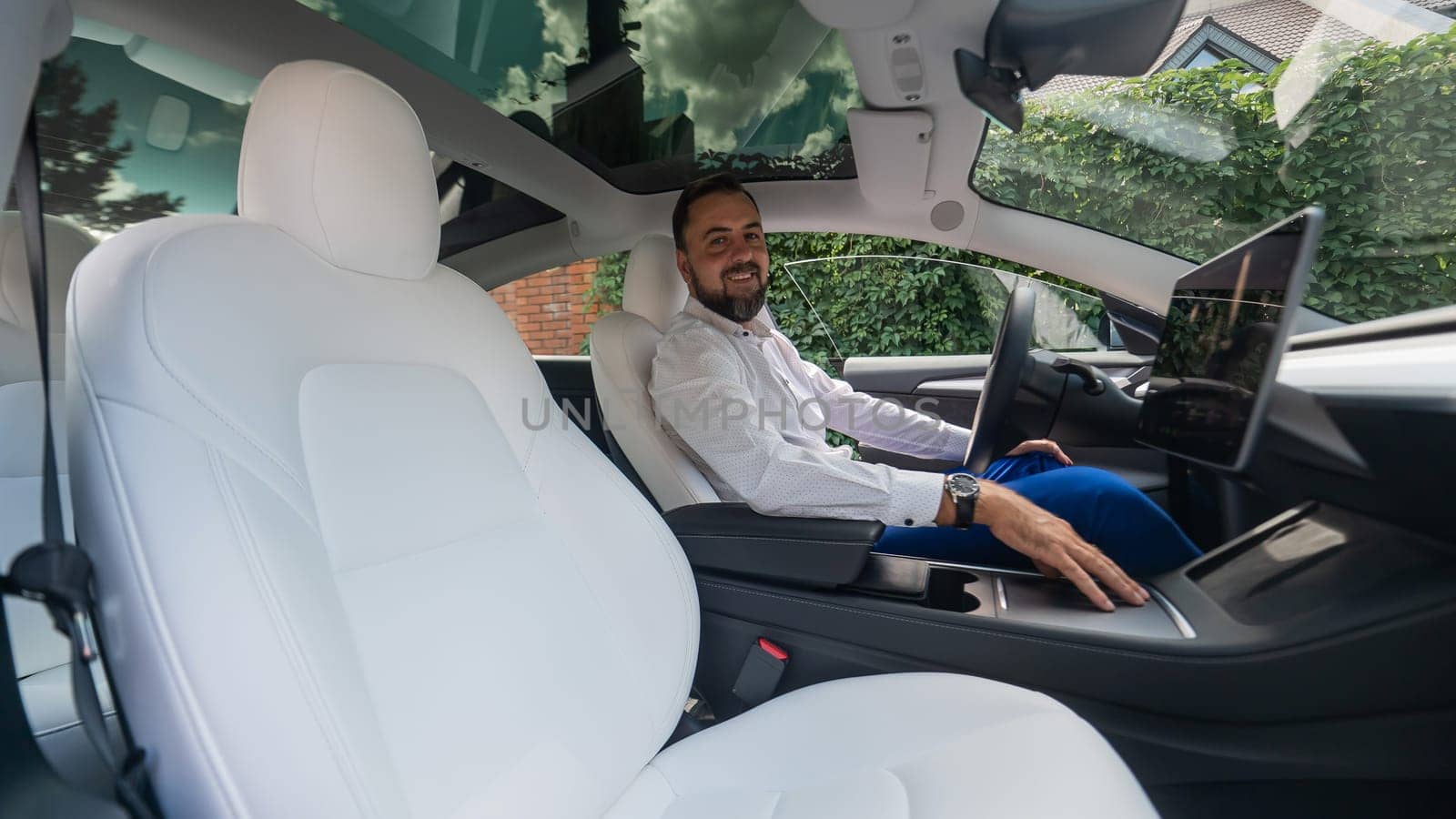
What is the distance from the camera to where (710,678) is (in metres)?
1.47

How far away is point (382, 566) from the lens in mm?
874

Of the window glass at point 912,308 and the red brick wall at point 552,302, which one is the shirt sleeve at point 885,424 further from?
the red brick wall at point 552,302

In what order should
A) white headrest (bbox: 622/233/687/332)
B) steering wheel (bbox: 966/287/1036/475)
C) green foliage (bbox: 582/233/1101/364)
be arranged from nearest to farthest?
steering wheel (bbox: 966/287/1036/475) < white headrest (bbox: 622/233/687/332) < green foliage (bbox: 582/233/1101/364)

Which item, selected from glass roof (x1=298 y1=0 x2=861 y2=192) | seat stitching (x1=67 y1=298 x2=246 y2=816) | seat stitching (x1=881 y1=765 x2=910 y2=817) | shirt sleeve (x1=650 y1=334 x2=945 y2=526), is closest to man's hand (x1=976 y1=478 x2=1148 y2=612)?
shirt sleeve (x1=650 y1=334 x2=945 y2=526)

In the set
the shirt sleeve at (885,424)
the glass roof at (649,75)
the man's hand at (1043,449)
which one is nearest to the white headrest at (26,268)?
the glass roof at (649,75)

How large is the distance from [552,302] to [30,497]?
1.98 meters

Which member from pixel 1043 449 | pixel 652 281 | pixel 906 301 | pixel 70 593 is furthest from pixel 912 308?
pixel 70 593

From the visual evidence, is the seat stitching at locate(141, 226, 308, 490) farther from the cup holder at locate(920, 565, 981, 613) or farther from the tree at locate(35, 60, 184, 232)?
the cup holder at locate(920, 565, 981, 613)

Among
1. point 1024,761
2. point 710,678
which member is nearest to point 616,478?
point 710,678

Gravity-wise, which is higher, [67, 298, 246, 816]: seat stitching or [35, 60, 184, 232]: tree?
[35, 60, 184, 232]: tree

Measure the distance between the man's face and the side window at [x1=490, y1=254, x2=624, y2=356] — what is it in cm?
35

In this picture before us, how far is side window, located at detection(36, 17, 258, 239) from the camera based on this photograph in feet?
4.40

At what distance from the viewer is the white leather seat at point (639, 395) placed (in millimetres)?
1702

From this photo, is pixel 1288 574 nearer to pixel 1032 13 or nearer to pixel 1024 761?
pixel 1024 761
